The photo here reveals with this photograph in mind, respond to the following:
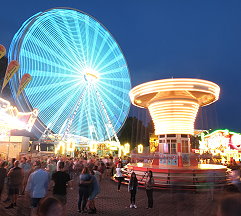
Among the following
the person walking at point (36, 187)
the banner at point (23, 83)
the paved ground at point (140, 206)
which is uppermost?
the banner at point (23, 83)

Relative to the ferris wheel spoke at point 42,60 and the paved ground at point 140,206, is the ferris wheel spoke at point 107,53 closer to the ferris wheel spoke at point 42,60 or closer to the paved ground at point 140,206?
the ferris wheel spoke at point 42,60

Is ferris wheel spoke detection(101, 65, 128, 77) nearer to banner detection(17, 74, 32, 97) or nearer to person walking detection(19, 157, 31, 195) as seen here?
banner detection(17, 74, 32, 97)

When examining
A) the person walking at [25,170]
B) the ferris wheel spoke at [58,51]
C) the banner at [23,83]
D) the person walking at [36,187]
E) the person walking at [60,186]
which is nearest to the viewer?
the person walking at [36,187]

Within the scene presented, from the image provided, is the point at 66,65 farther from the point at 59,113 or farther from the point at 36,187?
the point at 36,187

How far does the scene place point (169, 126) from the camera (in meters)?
14.7

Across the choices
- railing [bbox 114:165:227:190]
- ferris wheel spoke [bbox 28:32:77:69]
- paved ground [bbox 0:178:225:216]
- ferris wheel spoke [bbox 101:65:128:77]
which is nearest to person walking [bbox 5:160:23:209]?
paved ground [bbox 0:178:225:216]

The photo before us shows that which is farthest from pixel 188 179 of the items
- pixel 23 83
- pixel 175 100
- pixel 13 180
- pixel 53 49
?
pixel 53 49

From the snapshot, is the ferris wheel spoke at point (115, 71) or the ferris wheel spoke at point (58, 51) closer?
the ferris wheel spoke at point (58, 51)

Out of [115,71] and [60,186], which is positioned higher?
[115,71]

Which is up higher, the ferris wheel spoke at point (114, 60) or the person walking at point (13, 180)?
the ferris wheel spoke at point (114, 60)

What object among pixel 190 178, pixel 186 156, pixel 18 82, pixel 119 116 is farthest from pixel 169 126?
pixel 119 116

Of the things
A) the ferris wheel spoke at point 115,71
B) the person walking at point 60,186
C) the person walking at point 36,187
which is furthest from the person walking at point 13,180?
the ferris wheel spoke at point 115,71

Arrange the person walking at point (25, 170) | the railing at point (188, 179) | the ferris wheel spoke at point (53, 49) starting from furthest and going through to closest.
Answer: the ferris wheel spoke at point (53, 49) → the railing at point (188, 179) → the person walking at point (25, 170)

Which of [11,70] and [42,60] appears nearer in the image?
[11,70]
